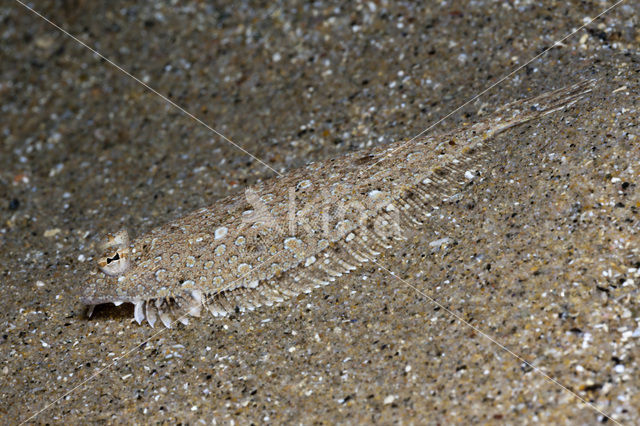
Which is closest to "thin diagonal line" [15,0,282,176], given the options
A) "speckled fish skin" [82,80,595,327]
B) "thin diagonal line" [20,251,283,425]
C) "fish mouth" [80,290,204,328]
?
"speckled fish skin" [82,80,595,327]

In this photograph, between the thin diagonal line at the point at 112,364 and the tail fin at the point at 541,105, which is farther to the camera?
the tail fin at the point at 541,105

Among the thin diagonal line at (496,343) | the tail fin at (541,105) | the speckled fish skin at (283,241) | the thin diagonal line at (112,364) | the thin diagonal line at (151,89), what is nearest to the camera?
the thin diagonal line at (496,343)

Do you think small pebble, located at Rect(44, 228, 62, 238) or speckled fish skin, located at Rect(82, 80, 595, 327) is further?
small pebble, located at Rect(44, 228, 62, 238)

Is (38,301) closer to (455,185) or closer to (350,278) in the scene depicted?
(350,278)

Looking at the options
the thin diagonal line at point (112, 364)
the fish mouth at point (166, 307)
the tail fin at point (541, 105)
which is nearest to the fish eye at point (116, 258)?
the fish mouth at point (166, 307)

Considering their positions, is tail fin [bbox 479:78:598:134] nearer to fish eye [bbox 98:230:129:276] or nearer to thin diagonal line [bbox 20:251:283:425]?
thin diagonal line [bbox 20:251:283:425]

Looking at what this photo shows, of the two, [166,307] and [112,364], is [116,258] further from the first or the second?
[112,364]

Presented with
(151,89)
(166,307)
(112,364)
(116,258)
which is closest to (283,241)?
(166,307)

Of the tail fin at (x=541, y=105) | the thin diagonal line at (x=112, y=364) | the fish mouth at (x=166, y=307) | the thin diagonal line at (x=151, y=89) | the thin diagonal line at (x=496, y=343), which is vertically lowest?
the thin diagonal line at (x=112, y=364)

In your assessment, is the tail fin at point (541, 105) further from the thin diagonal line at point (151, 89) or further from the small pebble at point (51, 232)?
the small pebble at point (51, 232)
